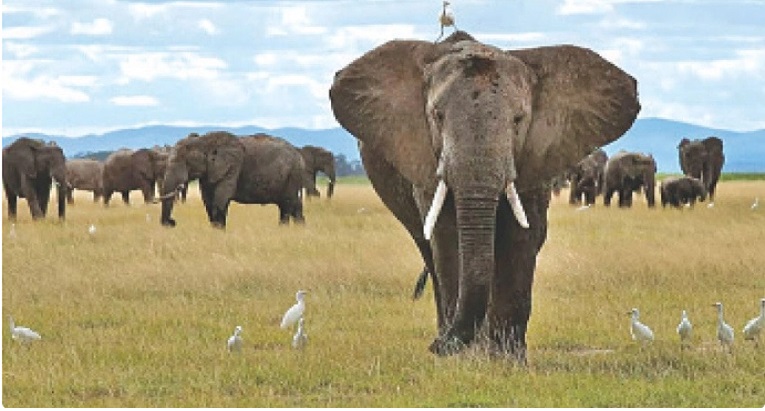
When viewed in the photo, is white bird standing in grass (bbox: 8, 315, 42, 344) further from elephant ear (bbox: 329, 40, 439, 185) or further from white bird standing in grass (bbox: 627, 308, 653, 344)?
white bird standing in grass (bbox: 627, 308, 653, 344)

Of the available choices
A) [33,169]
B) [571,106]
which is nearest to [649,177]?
[33,169]

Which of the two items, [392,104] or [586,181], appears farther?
[586,181]

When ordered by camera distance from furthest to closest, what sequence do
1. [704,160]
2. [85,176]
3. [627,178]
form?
[85,176] → [704,160] → [627,178]

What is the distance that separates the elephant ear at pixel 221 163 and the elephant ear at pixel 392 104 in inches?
576

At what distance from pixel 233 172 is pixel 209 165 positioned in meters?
0.48

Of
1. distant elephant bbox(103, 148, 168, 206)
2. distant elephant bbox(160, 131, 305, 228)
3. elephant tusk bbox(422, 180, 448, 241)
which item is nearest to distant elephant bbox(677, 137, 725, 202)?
distant elephant bbox(103, 148, 168, 206)

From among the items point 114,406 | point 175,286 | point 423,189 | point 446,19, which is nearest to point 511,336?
point 423,189

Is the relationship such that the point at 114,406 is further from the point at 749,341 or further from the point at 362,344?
the point at 749,341

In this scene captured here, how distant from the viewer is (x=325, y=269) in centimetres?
1652

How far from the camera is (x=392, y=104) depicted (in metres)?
10.3

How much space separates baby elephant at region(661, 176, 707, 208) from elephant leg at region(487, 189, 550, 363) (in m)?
26.8

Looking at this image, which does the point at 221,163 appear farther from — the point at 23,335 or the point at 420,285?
the point at 23,335

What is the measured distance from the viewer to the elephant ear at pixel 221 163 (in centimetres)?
2520

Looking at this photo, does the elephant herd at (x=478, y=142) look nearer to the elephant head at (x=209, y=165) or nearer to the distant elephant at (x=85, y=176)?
the elephant head at (x=209, y=165)
